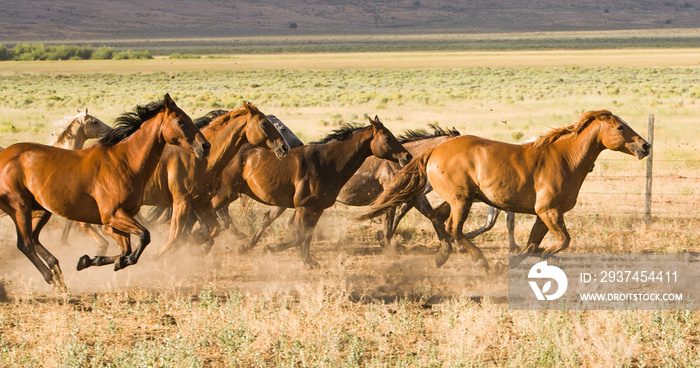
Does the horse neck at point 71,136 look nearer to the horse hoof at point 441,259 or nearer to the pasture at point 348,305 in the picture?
the pasture at point 348,305

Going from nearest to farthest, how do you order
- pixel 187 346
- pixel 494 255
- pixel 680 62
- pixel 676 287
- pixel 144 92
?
pixel 187 346 → pixel 676 287 → pixel 494 255 → pixel 144 92 → pixel 680 62

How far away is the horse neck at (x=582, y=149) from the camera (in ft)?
28.7

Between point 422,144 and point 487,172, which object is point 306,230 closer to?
point 422,144

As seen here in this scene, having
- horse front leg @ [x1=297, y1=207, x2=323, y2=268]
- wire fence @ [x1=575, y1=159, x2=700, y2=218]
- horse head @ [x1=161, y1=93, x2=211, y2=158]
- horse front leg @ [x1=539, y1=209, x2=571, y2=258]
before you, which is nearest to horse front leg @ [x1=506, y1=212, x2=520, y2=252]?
horse front leg @ [x1=539, y1=209, x2=571, y2=258]

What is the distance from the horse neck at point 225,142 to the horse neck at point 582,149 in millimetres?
3374

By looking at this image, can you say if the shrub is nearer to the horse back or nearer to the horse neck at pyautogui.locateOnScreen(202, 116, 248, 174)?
the horse neck at pyautogui.locateOnScreen(202, 116, 248, 174)

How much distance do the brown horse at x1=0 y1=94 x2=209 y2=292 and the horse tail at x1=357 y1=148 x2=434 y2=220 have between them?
2.60 meters

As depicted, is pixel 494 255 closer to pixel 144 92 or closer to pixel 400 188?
pixel 400 188

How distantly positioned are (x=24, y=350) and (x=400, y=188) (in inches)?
181

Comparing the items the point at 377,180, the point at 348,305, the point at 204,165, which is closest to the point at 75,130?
the point at 204,165

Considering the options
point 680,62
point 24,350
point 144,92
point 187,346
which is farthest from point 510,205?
point 680,62

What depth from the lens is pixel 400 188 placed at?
959 centimetres

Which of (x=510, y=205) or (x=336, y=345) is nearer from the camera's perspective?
(x=336, y=345)

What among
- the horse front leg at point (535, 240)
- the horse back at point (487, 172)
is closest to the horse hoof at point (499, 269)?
the horse front leg at point (535, 240)
